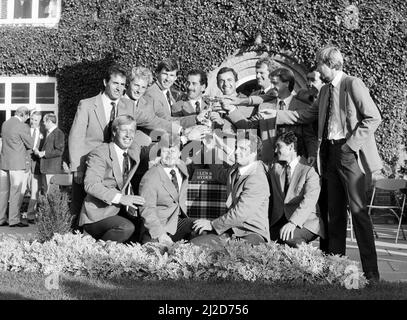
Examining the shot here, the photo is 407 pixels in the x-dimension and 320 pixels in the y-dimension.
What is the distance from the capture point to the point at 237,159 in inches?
265

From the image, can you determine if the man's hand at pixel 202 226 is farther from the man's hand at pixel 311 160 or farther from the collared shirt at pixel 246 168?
the man's hand at pixel 311 160

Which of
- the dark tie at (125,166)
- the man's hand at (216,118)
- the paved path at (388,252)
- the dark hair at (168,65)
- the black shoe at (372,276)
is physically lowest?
the paved path at (388,252)

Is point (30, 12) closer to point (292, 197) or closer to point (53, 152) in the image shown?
point (53, 152)

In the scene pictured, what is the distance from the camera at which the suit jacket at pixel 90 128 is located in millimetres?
7137

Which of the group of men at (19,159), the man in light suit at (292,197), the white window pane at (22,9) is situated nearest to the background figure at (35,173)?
the group of men at (19,159)

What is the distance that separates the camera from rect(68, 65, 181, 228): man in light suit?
23.4 feet

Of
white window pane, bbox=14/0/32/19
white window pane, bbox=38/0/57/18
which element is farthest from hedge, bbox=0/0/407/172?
white window pane, bbox=14/0/32/19

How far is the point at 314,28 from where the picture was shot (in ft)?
46.6

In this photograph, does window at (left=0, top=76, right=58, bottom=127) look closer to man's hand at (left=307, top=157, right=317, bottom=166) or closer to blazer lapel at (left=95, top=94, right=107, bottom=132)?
blazer lapel at (left=95, top=94, right=107, bottom=132)

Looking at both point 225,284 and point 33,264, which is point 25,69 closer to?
point 33,264

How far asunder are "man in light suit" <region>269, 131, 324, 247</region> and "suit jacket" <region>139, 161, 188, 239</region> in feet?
3.26

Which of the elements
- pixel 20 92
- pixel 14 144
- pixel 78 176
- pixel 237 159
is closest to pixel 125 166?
pixel 78 176

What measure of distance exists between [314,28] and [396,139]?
2.85 m

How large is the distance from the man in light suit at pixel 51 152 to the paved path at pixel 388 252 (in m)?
1.19
